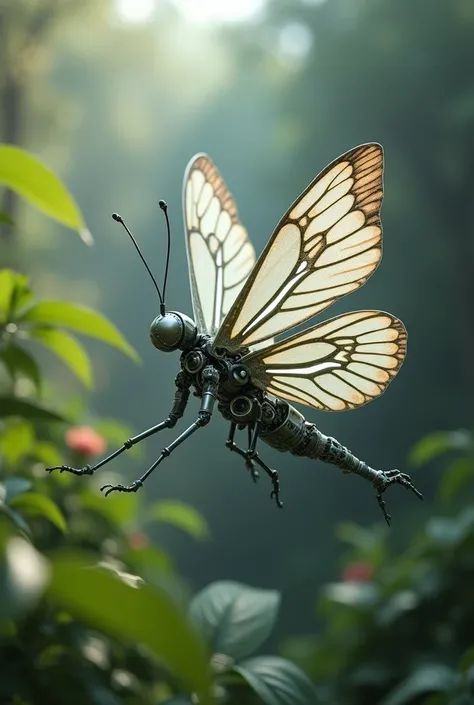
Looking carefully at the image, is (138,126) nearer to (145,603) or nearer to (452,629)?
(452,629)

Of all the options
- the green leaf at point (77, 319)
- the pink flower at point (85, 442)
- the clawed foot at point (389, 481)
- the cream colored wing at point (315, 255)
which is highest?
the cream colored wing at point (315, 255)

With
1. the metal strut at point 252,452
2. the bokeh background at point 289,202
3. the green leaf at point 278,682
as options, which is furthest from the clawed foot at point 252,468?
the bokeh background at point 289,202

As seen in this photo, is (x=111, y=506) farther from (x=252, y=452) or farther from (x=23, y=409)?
(x=252, y=452)

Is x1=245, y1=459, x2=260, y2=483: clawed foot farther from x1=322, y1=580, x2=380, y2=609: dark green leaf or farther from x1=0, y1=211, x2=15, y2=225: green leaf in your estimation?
x1=322, y1=580, x2=380, y2=609: dark green leaf

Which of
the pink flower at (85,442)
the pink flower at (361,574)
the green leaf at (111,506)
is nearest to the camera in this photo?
the green leaf at (111,506)

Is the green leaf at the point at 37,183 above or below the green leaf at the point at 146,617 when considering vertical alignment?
above

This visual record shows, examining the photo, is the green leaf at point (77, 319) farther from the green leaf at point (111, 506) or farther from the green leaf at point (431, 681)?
the green leaf at point (431, 681)

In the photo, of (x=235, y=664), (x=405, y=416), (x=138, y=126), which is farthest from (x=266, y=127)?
(x=235, y=664)
